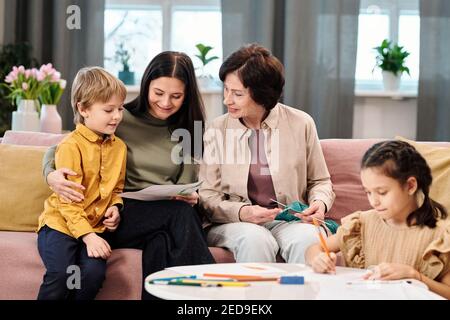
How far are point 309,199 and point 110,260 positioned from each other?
2.23 feet

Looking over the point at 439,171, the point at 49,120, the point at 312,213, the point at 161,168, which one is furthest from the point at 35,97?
the point at 439,171

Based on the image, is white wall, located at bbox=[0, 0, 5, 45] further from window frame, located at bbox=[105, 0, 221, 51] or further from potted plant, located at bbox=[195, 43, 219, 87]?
potted plant, located at bbox=[195, 43, 219, 87]

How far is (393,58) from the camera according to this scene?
4.64m

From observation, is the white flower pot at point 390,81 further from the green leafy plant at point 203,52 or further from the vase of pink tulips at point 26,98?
the vase of pink tulips at point 26,98

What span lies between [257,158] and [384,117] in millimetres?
2244

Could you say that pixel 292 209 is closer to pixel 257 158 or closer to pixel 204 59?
pixel 257 158

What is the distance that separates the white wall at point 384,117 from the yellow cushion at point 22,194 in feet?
7.79

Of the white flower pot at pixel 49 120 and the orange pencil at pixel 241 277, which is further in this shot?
the white flower pot at pixel 49 120

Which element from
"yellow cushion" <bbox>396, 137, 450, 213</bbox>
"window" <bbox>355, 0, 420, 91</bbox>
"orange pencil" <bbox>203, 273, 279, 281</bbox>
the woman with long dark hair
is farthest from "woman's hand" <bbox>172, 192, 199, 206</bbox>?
"window" <bbox>355, 0, 420, 91</bbox>

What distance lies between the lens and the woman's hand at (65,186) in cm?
231

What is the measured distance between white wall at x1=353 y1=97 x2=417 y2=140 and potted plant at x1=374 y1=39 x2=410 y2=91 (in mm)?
109

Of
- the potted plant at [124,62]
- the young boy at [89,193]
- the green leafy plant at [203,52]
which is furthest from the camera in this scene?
the potted plant at [124,62]

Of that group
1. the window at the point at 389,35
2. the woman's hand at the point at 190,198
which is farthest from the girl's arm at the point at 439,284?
the window at the point at 389,35
